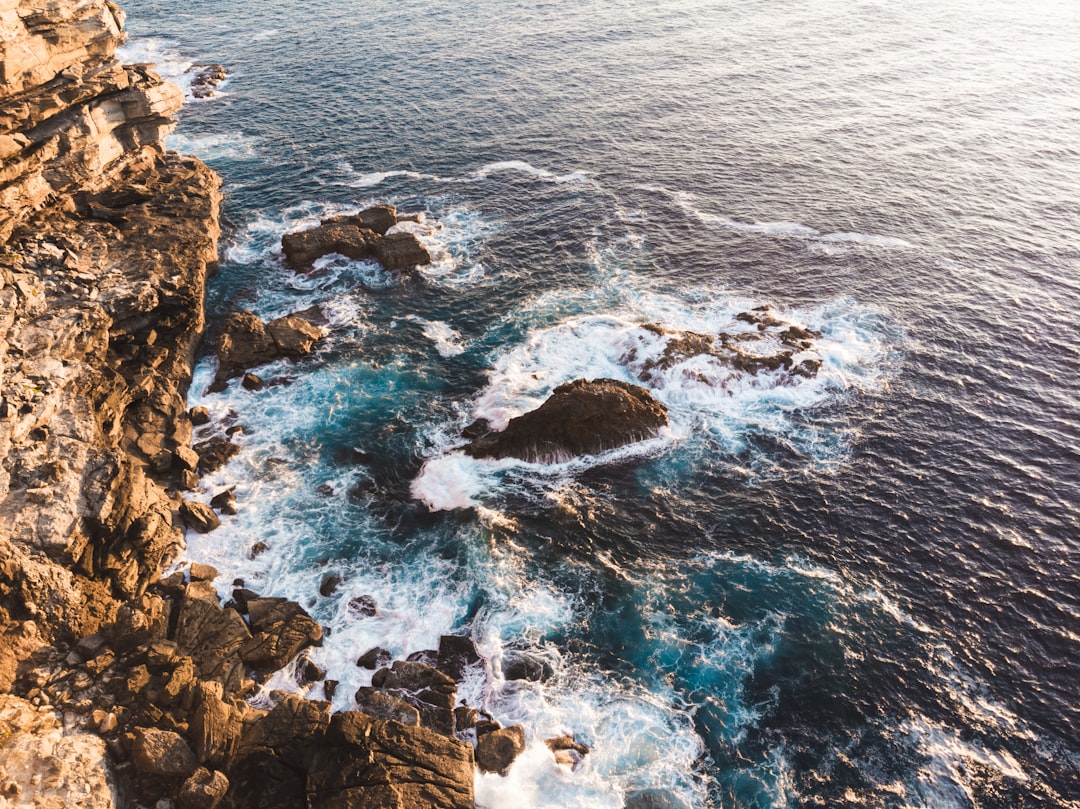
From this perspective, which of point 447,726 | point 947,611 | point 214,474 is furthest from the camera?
point 214,474

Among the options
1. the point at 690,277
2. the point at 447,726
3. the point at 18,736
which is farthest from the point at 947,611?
the point at 18,736

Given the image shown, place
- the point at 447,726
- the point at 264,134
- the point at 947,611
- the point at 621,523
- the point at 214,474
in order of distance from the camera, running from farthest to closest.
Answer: the point at 264,134, the point at 214,474, the point at 621,523, the point at 947,611, the point at 447,726

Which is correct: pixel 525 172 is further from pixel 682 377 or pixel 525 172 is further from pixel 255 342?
pixel 255 342

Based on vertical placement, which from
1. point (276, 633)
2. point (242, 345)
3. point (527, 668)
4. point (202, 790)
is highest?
point (242, 345)

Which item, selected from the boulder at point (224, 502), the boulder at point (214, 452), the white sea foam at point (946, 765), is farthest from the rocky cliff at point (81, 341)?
the white sea foam at point (946, 765)

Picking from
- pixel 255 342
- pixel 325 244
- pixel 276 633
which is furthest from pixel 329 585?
pixel 325 244

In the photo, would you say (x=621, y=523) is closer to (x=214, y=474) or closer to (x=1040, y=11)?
(x=214, y=474)
